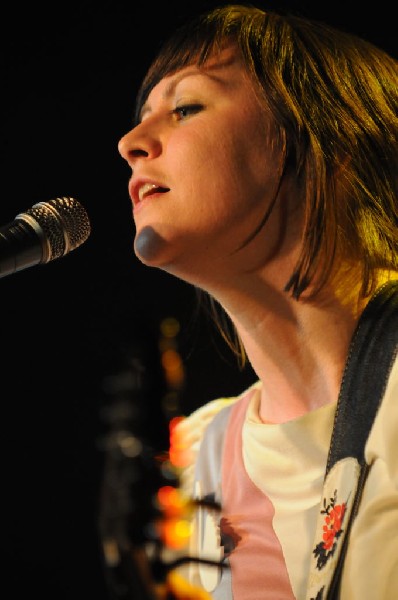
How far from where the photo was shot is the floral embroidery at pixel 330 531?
1.13 metres

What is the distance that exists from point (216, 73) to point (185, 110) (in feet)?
0.29

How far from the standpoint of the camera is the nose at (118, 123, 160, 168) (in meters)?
1.38

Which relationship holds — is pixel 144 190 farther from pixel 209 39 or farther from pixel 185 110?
pixel 209 39

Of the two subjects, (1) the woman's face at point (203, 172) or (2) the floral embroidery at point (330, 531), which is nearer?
(2) the floral embroidery at point (330, 531)

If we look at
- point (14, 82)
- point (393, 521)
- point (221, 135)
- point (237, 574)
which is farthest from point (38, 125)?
point (393, 521)

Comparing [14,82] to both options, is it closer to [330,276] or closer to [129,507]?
[330,276]

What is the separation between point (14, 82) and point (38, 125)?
147mm

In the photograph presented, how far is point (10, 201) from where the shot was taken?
2336mm

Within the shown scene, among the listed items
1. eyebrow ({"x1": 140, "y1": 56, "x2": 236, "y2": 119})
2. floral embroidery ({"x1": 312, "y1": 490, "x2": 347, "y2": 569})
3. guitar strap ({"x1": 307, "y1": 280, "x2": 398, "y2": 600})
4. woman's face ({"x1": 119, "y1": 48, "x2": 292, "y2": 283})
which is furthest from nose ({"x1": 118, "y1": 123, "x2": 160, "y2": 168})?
floral embroidery ({"x1": 312, "y1": 490, "x2": 347, "y2": 569})

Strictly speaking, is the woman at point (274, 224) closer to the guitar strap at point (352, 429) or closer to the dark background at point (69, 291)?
the guitar strap at point (352, 429)

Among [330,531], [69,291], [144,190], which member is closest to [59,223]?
[144,190]

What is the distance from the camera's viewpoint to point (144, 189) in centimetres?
137

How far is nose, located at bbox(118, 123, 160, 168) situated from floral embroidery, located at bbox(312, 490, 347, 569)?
0.66 meters

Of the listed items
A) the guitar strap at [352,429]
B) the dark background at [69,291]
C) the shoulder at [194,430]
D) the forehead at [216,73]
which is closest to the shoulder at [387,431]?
the guitar strap at [352,429]
